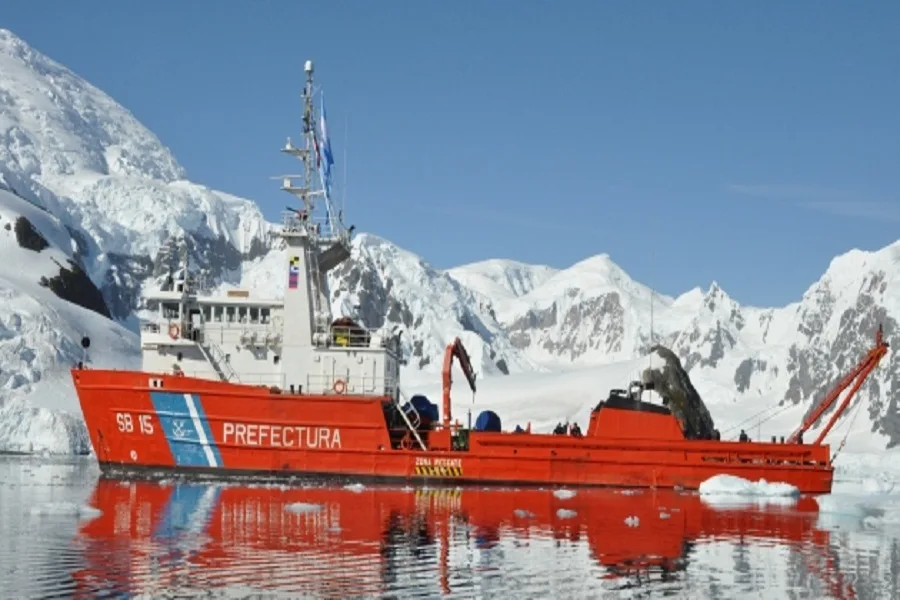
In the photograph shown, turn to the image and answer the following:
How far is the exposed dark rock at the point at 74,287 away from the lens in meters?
115

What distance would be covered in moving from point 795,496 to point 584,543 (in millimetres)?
15219

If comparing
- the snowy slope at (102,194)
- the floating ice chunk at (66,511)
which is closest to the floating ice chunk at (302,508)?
the floating ice chunk at (66,511)

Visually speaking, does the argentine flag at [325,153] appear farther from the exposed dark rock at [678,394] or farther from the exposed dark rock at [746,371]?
the exposed dark rock at [746,371]

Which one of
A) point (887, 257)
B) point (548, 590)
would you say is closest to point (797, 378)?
point (887, 257)

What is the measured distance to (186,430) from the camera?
31.9 metres

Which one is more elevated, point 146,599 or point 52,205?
point 52,205

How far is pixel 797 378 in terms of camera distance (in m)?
139

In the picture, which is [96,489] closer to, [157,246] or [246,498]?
[246,498]

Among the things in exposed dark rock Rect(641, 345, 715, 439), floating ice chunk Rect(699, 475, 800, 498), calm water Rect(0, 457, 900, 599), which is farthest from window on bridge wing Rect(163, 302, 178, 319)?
exposed dark rock Rect(641, 345, 715, 439)

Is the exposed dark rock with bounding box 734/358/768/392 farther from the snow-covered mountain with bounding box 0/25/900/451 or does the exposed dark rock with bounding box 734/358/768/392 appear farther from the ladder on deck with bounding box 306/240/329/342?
the ladder on deck with bounding box 306/240/329/342

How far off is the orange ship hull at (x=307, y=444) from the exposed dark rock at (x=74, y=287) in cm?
8511

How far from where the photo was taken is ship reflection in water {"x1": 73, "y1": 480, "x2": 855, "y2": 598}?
14812 millimetres

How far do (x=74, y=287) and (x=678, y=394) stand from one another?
265ft

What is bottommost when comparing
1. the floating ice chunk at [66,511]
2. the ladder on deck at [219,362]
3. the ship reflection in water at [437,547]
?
the ship reflection in water at [437,547]
